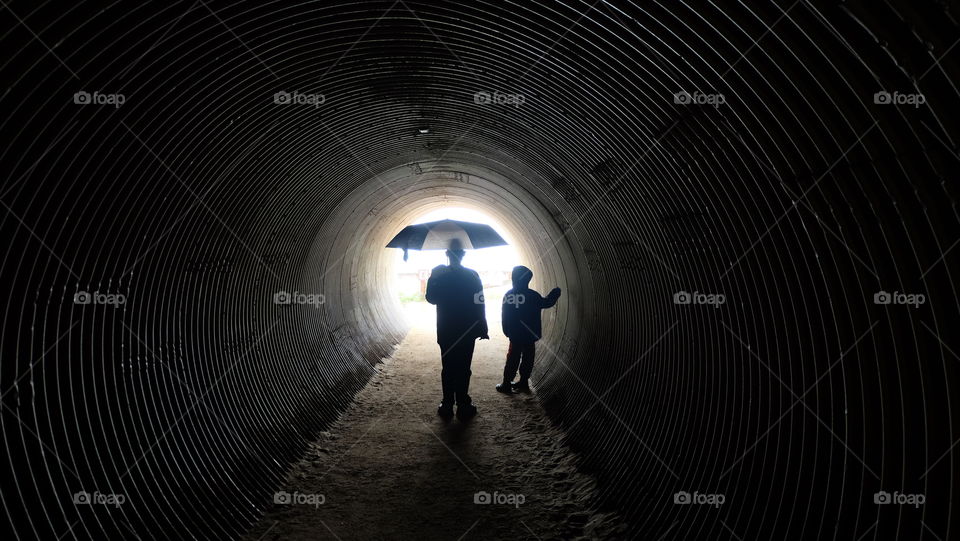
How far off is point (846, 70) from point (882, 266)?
2.65 feet

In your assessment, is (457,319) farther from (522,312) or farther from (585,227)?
(585,227)

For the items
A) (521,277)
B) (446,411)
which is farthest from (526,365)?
(446,411)

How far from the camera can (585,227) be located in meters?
6.35

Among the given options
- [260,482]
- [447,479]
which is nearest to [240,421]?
[260,482]

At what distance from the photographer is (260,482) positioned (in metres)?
5.07
